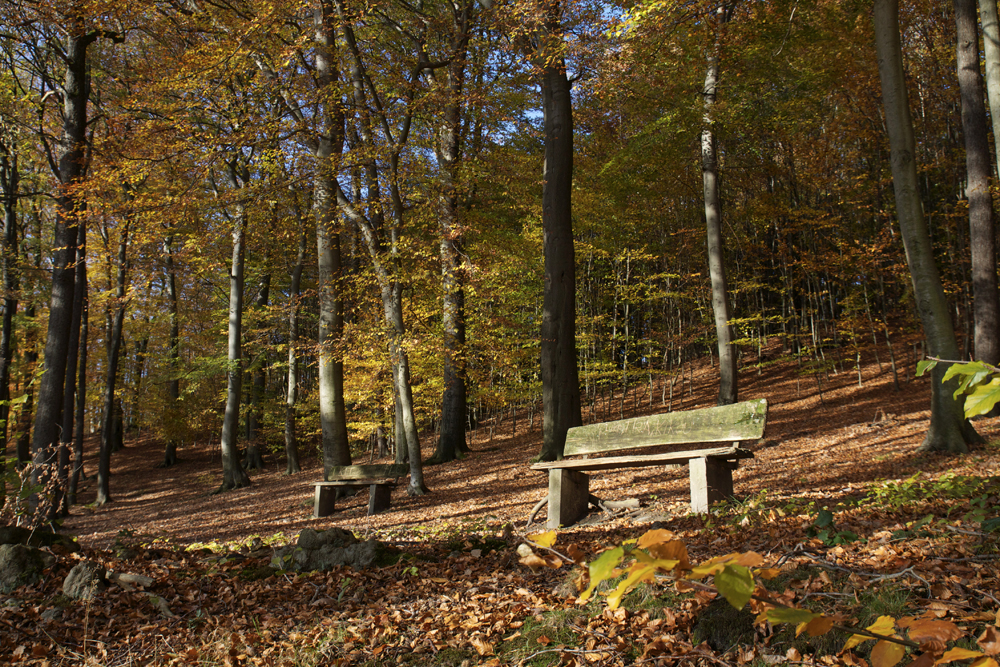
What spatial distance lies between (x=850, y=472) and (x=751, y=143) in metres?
8.24

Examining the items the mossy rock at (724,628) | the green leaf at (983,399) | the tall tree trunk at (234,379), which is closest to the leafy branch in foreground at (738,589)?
the green leaf at (983,399)

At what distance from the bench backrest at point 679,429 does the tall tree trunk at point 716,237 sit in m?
6.25

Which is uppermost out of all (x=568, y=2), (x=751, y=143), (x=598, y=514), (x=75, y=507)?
(x=568, y=2)

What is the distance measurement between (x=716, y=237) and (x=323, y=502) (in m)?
8.91

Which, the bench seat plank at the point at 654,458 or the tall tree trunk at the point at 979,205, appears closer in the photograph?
the bench seat plank at the point at 654,458

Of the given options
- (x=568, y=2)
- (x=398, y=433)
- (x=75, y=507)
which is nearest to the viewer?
(x=568, y=2)

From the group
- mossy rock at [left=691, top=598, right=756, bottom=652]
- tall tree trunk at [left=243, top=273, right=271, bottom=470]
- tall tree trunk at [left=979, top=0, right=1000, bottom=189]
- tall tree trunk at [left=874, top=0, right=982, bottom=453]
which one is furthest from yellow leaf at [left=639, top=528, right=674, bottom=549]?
tall tree trunk at [left=243, top=273, right=271, bottom=470]

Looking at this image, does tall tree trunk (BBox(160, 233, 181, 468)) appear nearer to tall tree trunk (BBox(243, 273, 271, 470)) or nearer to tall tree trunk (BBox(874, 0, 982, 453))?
tall tree trunk (BBox(243, 273, 271, 470))

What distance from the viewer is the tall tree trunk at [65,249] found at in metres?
9.19

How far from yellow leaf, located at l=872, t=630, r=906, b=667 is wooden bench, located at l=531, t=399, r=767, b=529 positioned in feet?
13.0

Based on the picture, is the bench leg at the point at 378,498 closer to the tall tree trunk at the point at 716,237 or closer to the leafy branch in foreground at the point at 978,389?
the tall tree trunk at the point at 716,237

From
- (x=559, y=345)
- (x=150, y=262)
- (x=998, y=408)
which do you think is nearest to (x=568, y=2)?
(x=559, y=345)

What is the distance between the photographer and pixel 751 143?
42.3 ft

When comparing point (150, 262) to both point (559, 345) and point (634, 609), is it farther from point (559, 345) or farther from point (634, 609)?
point (634, 609)
